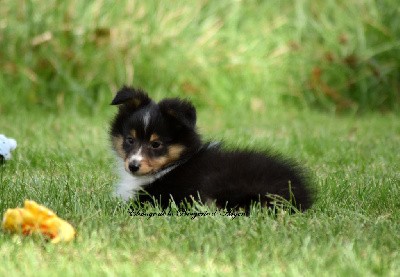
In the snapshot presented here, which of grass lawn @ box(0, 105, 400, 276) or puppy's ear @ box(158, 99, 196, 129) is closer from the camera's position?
grass lawn @ box(0, 105, 400, 276)

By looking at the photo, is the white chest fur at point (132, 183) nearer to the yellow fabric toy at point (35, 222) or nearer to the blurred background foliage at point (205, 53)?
the yellow fabric toy at point (35, 222)

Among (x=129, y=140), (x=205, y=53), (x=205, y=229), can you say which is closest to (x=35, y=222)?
(x=205, y=229)

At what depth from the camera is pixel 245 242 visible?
12.5 feet

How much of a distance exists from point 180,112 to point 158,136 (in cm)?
21

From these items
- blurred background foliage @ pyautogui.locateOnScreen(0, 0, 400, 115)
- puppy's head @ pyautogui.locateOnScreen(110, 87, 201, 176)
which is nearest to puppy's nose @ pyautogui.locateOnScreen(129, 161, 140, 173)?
puppy's head @ pyautogui.locateOnScreen(110, 87, 201, 176)

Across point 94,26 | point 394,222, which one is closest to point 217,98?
point 94,26

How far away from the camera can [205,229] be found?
4.03 m

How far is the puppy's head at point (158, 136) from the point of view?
195 inches

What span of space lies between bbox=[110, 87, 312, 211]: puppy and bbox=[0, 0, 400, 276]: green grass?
0.62 ft

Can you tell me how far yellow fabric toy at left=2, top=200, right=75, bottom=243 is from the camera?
153 inches

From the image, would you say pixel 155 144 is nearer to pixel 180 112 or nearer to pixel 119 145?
pixel 180 112

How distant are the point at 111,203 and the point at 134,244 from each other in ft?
3.04

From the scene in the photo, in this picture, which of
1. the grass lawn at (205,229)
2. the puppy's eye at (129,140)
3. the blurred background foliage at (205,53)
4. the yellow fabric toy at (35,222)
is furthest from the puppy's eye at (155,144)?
the blurred background foliage at (205,53)

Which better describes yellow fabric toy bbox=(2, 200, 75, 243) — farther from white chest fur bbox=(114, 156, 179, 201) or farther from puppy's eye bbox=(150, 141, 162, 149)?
puppy's eye bbox=(150, 141, 162, 149)
